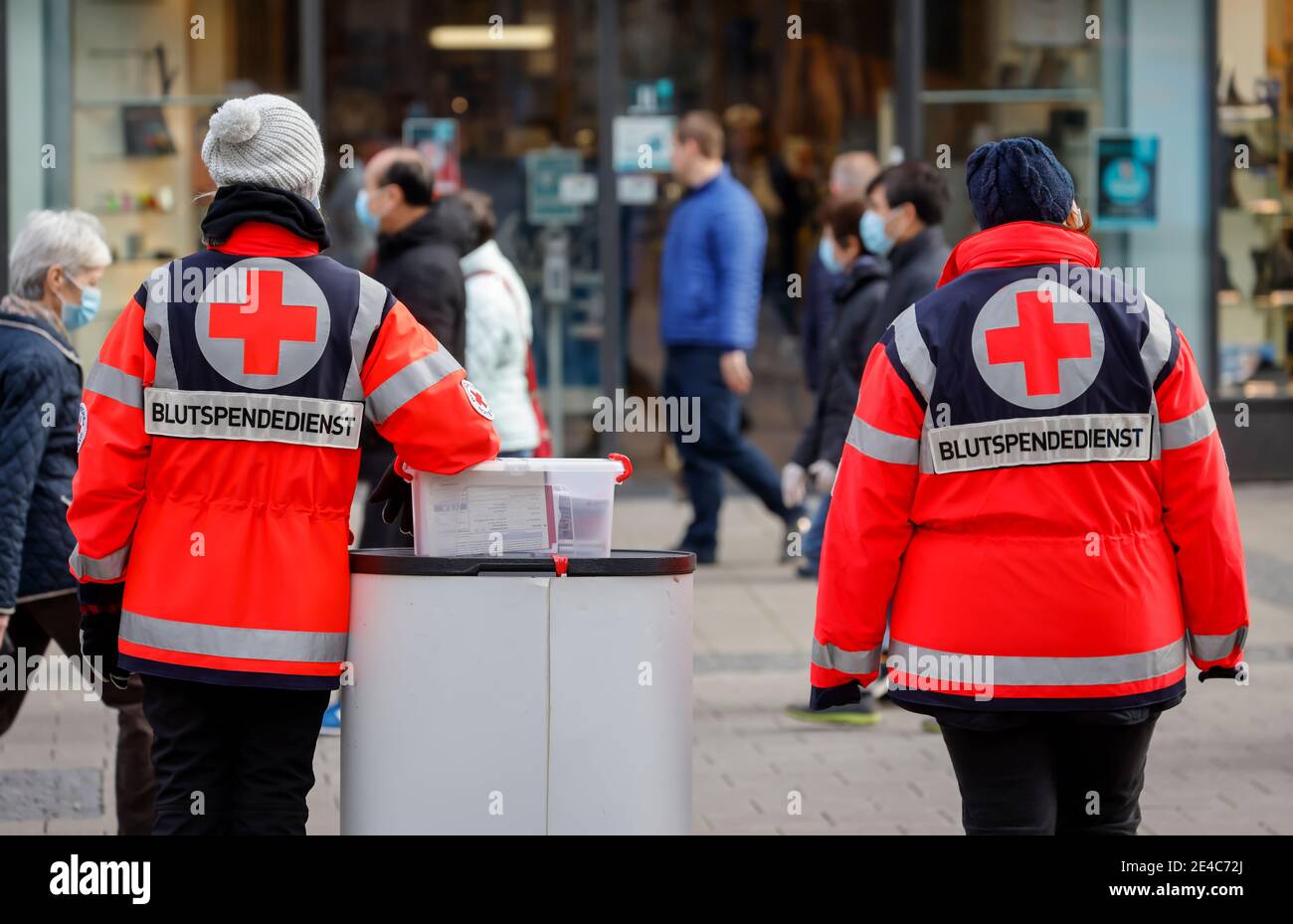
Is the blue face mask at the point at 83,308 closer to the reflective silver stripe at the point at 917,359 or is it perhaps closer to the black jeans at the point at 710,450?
the reflective silver stripe at the point at 917,359

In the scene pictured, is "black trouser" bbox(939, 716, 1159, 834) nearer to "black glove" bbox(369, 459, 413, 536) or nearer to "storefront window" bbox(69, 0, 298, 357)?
"black glove" bbox(369, 459, 413, 536)

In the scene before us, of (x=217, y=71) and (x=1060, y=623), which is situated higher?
(x=217, y=71)

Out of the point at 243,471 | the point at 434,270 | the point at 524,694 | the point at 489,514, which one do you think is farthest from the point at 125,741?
the point at 434,270

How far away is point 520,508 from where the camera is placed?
13.2ft

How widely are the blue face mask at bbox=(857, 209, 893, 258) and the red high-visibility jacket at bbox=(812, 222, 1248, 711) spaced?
3.40 metres

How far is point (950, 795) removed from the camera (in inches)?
244

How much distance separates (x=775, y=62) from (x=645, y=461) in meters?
2.83

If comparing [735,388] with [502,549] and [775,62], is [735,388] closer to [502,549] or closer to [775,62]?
[775,62]

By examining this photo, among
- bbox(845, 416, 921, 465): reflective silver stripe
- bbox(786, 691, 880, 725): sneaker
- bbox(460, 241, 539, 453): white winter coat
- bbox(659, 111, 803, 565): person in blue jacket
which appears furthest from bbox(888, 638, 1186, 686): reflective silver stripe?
bbox(659, 111, 803, 565): person in blue jacket

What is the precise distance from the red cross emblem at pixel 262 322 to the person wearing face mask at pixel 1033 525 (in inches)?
44.3

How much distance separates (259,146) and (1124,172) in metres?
9.80

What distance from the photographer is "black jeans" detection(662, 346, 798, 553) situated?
33.2 feet

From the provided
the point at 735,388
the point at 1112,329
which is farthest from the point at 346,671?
the point at 735,388

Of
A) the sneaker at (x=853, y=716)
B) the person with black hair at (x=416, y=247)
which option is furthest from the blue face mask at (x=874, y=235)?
the sneaker at (x=853, y=716)
